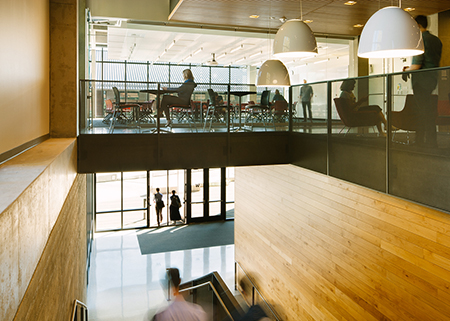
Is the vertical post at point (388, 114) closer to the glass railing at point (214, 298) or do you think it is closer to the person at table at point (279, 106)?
the person at table at point (279, 106)

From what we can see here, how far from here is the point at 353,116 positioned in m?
4.99

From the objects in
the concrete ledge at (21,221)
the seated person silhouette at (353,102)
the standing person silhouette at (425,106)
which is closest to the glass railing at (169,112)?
the seated person silhouette at (353,102)

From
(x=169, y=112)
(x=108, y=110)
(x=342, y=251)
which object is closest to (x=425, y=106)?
(x=342, y=251)

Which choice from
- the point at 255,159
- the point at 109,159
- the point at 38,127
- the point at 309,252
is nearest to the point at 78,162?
the point at 109,159

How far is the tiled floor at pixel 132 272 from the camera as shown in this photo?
8.72 meters

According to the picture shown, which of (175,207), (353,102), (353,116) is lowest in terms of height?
(175,207)

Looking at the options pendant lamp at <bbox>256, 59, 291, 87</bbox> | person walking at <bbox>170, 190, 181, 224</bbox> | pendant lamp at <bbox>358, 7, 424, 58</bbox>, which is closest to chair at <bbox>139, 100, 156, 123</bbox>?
pendant lamp at <bbox>256, 59, 291, 87</bbox>

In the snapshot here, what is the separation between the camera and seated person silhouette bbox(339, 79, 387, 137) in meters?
4.47

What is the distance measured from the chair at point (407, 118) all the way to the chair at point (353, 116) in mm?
331

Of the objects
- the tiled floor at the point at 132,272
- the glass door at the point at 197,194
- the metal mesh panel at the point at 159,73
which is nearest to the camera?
the tiled floor at the point at 132,272

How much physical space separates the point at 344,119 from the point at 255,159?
7.93 ft

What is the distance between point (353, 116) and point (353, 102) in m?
0.19

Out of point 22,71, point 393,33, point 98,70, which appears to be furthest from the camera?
point 98,70

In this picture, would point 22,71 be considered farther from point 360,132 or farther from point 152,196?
point 152,196
